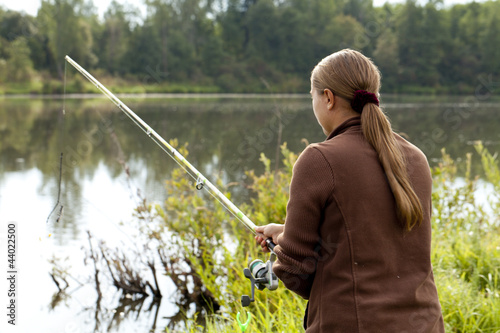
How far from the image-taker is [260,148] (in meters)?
14.6

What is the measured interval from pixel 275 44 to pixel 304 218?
58.3 metres

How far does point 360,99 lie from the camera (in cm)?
171

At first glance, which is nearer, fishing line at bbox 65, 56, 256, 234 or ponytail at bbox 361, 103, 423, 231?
ponytail at bbox 361, 103, 423, 231

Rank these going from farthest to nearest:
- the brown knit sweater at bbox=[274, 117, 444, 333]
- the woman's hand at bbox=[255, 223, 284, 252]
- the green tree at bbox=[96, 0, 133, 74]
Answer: the green tree at bbox=[96, 0, 133, 74] < the woman's hand at bbox=[255, 223, 284, 252] < the brown knit sweater at bbox=[274, 117, 444, 333]

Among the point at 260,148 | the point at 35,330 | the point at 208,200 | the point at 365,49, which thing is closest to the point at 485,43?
the point at 365,49

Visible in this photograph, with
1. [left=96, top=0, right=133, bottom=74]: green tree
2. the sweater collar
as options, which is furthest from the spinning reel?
[left=96, top=0, right=133, bottom=74]: green tree

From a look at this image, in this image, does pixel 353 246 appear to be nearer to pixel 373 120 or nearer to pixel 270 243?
pixel 373 120

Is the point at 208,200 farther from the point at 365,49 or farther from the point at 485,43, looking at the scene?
the point at 485,43

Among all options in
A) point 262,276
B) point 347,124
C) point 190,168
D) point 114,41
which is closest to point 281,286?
point 190,168

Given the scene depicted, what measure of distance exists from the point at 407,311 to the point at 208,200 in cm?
634

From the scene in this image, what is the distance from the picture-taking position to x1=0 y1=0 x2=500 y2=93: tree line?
4688cm

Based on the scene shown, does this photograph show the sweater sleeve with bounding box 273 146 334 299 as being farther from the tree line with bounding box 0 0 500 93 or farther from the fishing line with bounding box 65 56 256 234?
the tree line with bounding box 0 0 500 93

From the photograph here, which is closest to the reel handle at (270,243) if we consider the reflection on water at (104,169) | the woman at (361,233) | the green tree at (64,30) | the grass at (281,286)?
the woman at (361,233)

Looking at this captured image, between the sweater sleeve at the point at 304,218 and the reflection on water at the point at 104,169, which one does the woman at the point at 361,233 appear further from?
the reflection on water at the point at 104,169
